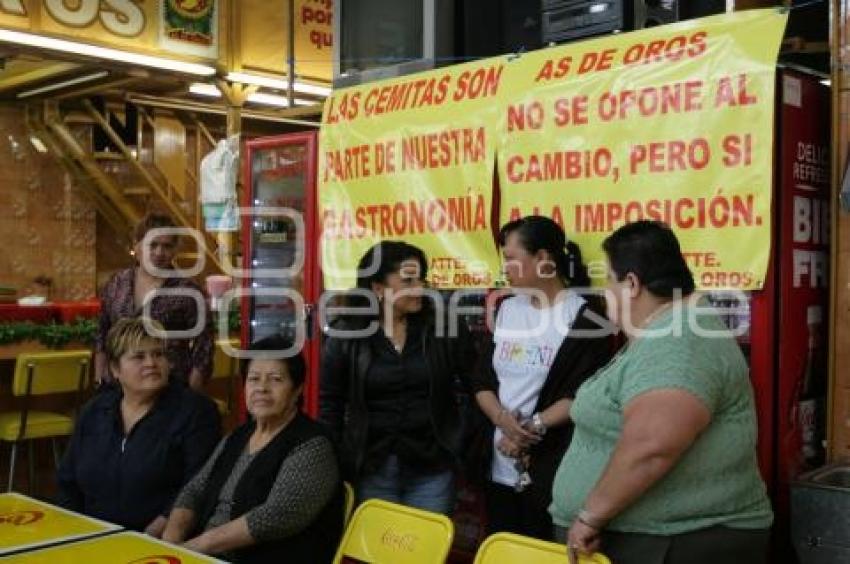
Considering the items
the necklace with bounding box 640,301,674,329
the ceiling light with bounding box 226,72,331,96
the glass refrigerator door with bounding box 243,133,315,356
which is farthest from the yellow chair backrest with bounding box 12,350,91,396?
the necklace with bounding box 640,301,674,329

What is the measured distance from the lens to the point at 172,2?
8.12 metres

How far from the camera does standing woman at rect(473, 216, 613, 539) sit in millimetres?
3271

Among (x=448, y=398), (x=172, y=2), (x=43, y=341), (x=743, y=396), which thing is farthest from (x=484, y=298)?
(x=172, y=2)

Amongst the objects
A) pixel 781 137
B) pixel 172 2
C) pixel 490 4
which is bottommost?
pixel 781 137

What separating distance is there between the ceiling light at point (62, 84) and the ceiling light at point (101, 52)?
701 millimetres

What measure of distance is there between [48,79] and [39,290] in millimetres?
2459

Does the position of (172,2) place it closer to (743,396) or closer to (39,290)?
(39,290)

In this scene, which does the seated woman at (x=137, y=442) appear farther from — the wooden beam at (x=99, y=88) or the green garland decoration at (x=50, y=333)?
the wooden beam at (x=99, y=88)

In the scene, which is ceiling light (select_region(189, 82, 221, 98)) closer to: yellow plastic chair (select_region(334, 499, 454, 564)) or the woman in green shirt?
yellow plastic chair (select_region(334, 499, 454, 564))

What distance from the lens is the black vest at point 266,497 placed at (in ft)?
9.72

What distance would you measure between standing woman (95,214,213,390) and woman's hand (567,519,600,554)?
244 cm

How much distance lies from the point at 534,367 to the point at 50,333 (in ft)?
12.9

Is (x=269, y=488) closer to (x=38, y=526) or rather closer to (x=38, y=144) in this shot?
A: (x=38, y=526)

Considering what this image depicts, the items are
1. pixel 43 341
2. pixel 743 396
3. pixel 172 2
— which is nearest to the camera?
pixel 743 396
